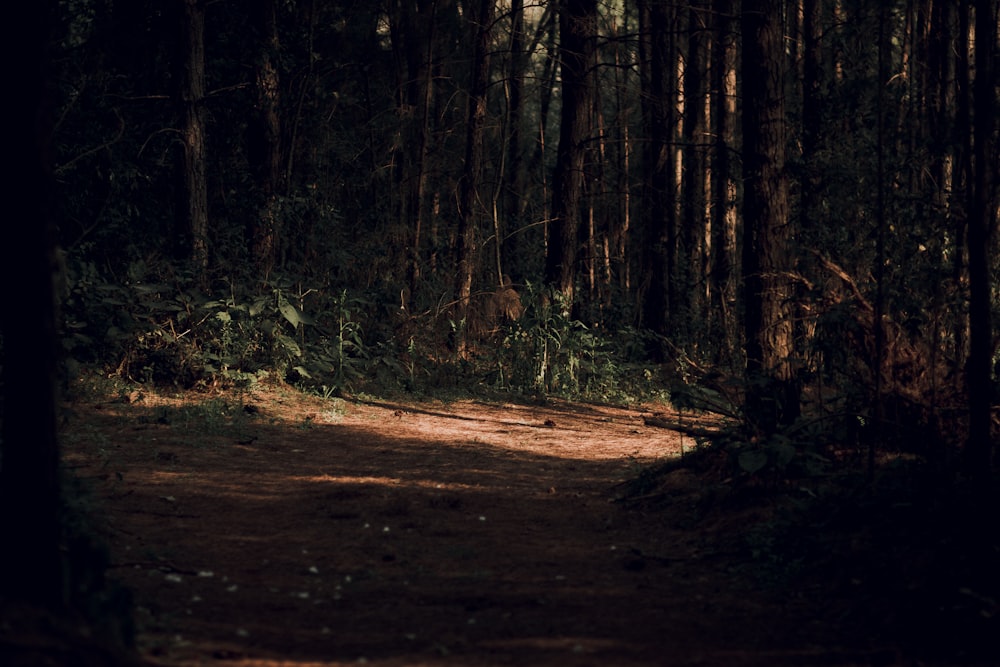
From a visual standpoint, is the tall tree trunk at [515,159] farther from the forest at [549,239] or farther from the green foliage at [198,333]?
the green foliage at [198,333]

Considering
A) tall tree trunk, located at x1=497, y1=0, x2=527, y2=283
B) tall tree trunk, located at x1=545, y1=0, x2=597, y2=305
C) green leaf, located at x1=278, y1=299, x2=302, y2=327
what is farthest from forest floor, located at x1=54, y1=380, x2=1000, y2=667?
tall tree trunk, located at x1=497, y1=0, x2=527, y2=283

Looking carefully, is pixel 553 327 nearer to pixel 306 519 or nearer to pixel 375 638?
pixel 306 519

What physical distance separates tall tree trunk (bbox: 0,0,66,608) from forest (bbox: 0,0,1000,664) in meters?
4.84

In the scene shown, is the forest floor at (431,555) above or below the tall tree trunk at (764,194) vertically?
below

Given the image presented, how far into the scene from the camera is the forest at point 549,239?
795 centimetres

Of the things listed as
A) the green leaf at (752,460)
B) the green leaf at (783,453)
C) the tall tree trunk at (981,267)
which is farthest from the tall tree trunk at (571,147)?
the tall tree trunk at (981,267)

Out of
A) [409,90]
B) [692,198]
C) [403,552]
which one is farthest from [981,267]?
[409,90]

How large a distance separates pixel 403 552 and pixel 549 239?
1168cm

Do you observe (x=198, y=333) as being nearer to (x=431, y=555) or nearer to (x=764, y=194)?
(x=431, y=555)

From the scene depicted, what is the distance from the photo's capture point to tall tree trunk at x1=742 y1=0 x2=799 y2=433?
8445 millimetres

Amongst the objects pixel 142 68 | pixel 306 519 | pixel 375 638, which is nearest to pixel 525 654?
pixel 375 638

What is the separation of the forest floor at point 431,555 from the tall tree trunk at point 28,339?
2.32 feet

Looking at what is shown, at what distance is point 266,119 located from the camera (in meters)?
16.1

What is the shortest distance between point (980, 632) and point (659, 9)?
1723 centimetres
